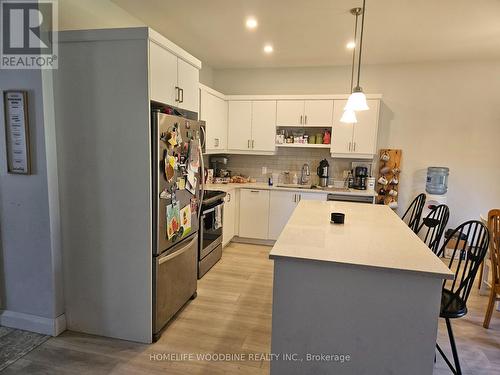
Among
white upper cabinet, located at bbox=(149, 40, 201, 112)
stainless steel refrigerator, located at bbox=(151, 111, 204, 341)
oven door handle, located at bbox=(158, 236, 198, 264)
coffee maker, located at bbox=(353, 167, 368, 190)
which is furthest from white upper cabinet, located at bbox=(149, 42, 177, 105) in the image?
coffee maker, located at bbox=(353, 167, 368, 190)

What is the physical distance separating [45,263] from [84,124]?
105cm

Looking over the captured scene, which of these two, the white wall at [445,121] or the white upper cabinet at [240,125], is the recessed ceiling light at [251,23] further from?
A: the white wall at [445,121]

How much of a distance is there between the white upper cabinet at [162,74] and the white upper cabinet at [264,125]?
2328 millimetres

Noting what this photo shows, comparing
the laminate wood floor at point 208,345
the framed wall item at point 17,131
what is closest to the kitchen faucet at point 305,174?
the laminate wood floor at point 208,345

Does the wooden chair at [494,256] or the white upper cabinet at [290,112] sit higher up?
the white upper cabinet at [290,112]

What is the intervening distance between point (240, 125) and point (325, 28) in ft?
6.36

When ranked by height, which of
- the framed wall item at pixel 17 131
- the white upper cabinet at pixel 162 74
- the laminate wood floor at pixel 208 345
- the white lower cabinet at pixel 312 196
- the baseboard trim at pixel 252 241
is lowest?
the laminate wood floor at pixel 208 345

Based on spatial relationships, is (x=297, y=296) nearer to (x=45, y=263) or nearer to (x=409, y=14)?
(x=45, y=263)

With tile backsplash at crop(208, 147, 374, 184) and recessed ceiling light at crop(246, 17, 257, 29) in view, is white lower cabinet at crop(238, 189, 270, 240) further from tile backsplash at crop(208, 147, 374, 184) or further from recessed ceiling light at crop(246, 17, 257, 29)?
recessed ceiling light at crop(246, 17, 257, 29)

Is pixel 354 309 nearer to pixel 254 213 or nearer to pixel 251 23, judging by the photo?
pixel 251 23

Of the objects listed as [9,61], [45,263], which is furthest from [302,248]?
[9,61]

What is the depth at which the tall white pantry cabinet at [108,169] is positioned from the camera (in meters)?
2.10

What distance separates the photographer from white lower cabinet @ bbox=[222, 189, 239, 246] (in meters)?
4.16

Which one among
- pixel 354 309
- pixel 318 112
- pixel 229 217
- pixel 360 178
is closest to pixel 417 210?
pixel 360 178
